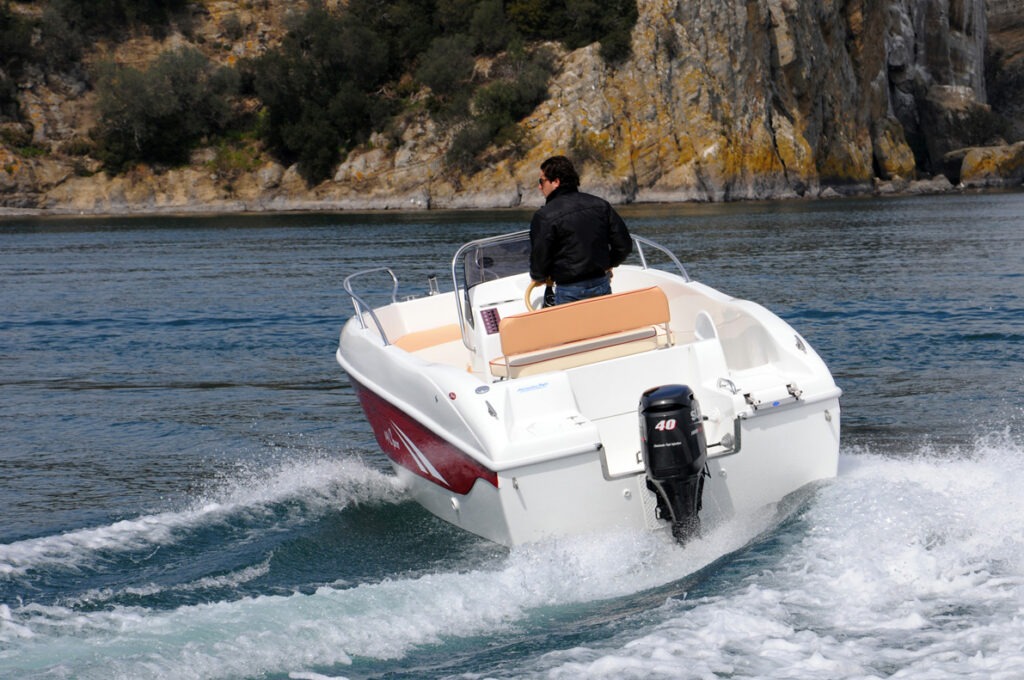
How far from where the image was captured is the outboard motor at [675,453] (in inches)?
214

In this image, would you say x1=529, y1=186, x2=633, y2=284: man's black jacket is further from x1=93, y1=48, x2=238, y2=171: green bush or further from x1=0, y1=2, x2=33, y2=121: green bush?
x1=0, y1=2, x2=33, y2=121: green bush

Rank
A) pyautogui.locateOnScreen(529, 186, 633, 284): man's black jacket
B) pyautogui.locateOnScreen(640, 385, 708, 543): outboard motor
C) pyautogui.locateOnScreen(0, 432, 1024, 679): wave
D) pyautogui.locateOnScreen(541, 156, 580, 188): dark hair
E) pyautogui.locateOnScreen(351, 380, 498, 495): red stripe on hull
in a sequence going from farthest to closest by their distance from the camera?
pyautogui.locateOnScreen(541, 156, 580, 188): dark hair < pyautogui.locateOnScreen(529, 186, 633, 284): man's black jacket < pyautogui.locateOnScreen(351, 380, 498, 495): red stripe on hull < pyautogui.locateOnScreen(640, 385, 708, 543): outboard motor < pyautogui.locateOnScreen(0, 432, 1024, 679): wave

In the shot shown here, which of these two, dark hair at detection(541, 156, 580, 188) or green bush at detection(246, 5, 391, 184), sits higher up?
green bush at detection(246, 5, 391, 184)

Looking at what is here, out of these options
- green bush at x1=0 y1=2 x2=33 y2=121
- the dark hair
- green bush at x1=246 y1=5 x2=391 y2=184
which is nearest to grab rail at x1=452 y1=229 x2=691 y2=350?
the dark hair

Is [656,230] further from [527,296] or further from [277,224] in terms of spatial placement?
[527,296]

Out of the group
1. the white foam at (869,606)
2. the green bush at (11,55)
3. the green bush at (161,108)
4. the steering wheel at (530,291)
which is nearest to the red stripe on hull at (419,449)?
the steering wheel at (530,291)

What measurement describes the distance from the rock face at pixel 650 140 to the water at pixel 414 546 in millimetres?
43390

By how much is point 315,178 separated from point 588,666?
197 feet

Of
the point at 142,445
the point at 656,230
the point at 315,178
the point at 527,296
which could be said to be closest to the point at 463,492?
the point at 527,296

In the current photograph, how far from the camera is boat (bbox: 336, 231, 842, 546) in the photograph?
5.60 meters

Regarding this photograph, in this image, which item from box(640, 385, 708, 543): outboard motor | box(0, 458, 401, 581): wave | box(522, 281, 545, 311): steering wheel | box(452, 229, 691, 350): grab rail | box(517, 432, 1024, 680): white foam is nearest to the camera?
box(517, 432, 1024, 680): white foam

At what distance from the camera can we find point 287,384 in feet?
39.5

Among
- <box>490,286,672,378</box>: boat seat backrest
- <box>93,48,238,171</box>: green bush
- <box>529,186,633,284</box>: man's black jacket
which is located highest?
<box>93,48,238,171</box>: green bush

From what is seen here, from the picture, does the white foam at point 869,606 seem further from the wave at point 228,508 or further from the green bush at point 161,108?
the green bush at point 161,108
